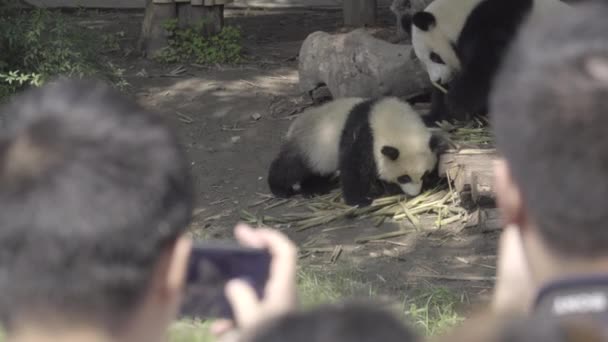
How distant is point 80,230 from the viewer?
144 cm

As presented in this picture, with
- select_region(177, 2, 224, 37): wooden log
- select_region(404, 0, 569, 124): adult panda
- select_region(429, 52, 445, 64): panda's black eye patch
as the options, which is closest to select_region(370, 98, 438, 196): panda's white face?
select_region(404, 0, 569, 124): adult panda

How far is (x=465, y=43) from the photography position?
7441 millimetres

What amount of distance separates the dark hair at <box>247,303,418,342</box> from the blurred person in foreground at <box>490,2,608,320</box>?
385 millimetres

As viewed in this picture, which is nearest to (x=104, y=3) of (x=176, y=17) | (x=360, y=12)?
(x=176, y=17)

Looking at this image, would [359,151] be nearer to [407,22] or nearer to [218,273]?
[407,22]

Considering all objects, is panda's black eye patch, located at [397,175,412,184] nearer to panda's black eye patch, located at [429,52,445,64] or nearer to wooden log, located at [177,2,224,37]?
panda's black eye patch, located at [429,52,445,64]

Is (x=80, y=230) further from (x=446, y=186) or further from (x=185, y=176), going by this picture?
(x=446, y=186)

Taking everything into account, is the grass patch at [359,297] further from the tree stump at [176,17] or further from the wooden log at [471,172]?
the tree stump at [176,17]

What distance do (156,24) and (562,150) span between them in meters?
8.96

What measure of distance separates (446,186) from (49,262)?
5700mm

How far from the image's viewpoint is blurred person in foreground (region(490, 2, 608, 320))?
1.55 m

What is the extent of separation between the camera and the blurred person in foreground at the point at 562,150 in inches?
60.9

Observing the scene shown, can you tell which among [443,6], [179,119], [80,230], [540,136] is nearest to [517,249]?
[540,136]

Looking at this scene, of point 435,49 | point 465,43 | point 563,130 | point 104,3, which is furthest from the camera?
point 104,3
